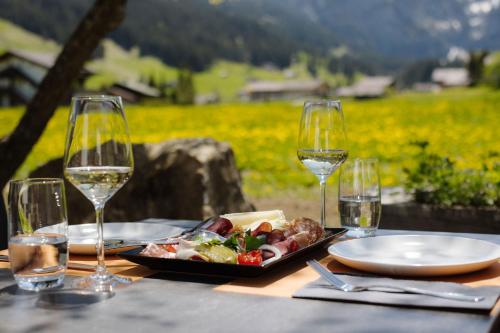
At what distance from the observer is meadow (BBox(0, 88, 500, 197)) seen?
476 inches

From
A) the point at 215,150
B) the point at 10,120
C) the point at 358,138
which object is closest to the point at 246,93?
the point at 10,120

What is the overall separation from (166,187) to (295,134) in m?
12.7

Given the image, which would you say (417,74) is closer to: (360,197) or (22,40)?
(22,40)

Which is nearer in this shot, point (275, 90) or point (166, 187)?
point (166, 187)

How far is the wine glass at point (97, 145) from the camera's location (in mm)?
1586

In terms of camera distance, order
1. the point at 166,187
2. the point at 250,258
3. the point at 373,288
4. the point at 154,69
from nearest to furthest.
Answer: the point at 373,288, the point at 250,258, the point at 166,187, the point at 154,69

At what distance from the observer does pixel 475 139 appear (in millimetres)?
14773

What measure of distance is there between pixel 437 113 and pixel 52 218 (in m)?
23.6

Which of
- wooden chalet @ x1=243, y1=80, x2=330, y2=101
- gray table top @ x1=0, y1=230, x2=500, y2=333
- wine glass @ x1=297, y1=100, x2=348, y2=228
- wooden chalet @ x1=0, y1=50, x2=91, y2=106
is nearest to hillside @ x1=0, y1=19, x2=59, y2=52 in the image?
wooden chalet @ x1=243, y1=80, x2=330, y2=101

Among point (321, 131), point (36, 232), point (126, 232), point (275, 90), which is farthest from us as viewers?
point (275, 90)

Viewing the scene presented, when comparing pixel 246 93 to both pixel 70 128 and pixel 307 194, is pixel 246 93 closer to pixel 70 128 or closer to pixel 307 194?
pixel 307 194

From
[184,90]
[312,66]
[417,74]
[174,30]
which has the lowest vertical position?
[184,90]

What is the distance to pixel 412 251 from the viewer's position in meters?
1.98

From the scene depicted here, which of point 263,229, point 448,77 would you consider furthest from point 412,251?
point 448,77
